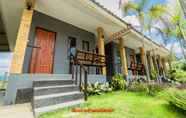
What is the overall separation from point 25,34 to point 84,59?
8.69 ft

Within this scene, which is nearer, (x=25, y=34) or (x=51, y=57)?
(x=25, y=34)

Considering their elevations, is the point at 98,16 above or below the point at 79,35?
above

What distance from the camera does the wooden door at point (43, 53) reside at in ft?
19.3

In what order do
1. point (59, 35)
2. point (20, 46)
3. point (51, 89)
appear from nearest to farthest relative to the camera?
point (51, 89) → point (20, 46) → point (59, 35)

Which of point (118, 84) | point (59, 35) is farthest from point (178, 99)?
point (59, 35)

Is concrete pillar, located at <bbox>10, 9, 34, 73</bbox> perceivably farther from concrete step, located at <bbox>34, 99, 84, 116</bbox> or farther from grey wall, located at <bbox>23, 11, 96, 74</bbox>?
concrete step, located at <bbox>34, 99, 84, 116</bbox>

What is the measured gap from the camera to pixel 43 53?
625 centimetres

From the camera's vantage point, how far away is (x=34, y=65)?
5832 mm

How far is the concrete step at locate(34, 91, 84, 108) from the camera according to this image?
3.17 meters

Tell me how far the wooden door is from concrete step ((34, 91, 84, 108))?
8.76ft

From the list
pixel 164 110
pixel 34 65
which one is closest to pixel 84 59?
pixel 34 65

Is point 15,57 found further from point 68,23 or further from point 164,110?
point 164,110

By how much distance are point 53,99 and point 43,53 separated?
334 centimetres

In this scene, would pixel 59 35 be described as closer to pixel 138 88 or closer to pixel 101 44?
pixel 101 44
